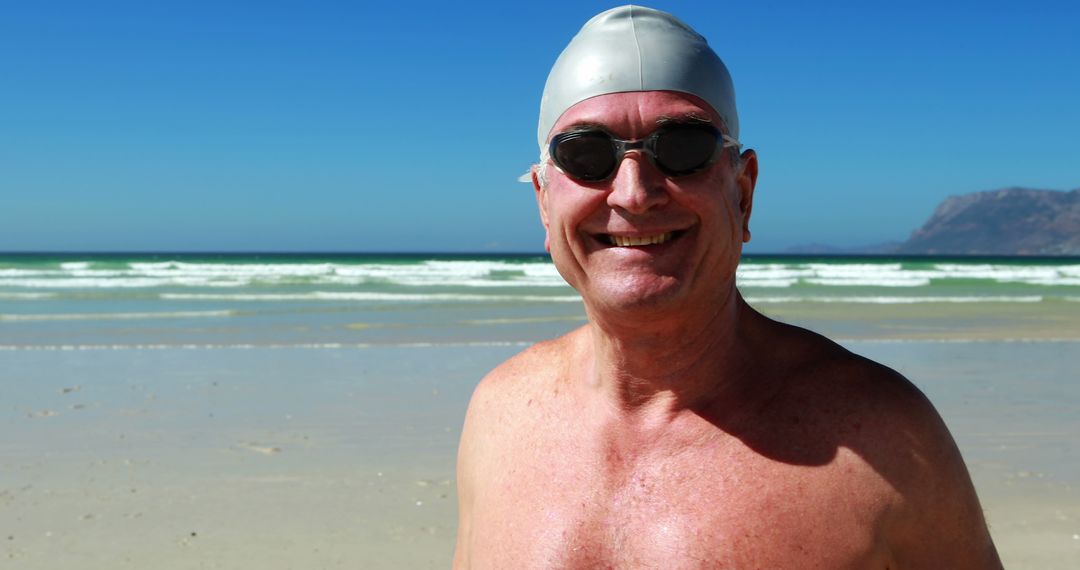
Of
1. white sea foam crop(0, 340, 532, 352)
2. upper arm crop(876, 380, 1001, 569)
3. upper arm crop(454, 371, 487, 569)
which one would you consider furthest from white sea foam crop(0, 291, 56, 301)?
upper arm crop(876, 380, 1001, 569)

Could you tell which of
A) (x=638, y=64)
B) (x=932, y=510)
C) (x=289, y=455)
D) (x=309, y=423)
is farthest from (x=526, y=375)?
(x=309, y=423)

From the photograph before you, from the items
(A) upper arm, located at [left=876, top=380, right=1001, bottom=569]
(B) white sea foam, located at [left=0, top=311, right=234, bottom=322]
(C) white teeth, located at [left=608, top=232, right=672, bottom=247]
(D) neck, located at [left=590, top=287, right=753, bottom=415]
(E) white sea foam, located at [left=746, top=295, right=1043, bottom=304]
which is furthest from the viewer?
(E) white sea foam, located at [left=746, top=295, right=1043, bottom=304]

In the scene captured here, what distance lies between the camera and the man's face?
1.79 m

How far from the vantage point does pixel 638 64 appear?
1.80 meters

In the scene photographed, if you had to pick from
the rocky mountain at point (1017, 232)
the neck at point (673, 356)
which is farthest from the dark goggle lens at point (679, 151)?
the rocky mountain at point (1017, 232)

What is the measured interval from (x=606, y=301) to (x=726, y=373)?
0.31 m

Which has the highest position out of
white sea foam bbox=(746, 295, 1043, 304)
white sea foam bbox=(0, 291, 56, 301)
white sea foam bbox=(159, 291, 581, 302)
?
white sea foam bbox=(746, 295, 1043, 304)

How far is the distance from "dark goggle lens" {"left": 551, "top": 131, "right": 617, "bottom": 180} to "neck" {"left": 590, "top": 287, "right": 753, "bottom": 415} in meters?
0.28

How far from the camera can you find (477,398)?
2461 mm

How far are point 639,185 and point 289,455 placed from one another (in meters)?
5.21

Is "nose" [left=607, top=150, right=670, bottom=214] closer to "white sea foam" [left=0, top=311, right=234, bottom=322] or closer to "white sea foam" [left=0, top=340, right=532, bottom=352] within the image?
"white sea foam" [left=0, top=340, right=532, bottom=352]

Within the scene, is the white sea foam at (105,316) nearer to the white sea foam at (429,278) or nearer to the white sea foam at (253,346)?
the white sea foam at (253,346)

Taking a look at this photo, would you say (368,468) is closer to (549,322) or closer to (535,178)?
(535,178)

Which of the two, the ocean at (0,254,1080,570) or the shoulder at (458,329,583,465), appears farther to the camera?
the ocean at (0,254,1080,570)
